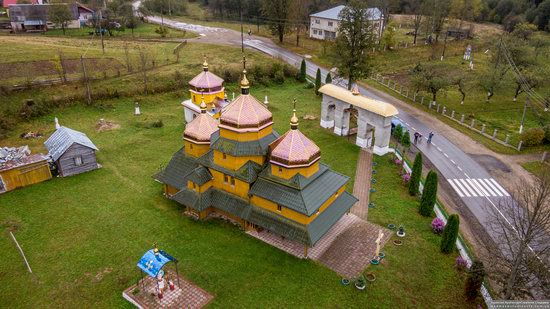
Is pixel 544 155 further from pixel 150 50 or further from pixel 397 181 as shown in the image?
pixel 150 50

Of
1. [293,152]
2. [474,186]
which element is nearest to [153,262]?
[293,152]

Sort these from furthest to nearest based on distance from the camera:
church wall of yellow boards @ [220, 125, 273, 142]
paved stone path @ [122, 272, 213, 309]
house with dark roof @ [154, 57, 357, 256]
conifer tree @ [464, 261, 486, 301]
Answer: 1. church wall of yellow boards @ [220, 125, 273, 142]
2. house with dark roof @ [154, 57, 357, 256]
3. paved stone path @ [122, 272, 213, 309]
4. conifer tree @ [464, 261, 486, 301]

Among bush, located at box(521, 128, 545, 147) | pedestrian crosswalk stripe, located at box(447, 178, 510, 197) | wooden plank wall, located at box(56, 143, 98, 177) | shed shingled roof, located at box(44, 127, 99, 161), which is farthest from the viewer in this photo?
bush, located at box(521, 128, 545, 147)

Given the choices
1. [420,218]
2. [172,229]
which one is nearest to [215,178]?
[172,229]

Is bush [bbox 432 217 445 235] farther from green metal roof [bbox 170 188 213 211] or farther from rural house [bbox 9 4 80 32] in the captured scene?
rural house [bbox 9 4 80 32]

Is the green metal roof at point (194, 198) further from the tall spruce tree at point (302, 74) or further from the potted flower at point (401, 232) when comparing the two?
the tall spruce tree at point (302, 74)

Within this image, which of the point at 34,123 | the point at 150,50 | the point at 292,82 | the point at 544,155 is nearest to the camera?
the point at 544,155

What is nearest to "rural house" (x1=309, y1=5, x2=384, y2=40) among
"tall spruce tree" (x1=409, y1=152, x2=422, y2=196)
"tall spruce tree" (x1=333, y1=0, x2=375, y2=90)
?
Answer: "tall spruce tree" (x1=333, y1=0, x2=375, y2=90)
